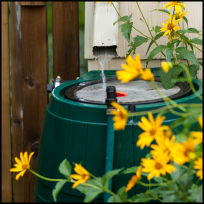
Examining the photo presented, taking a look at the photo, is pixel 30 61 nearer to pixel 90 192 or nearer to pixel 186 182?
pixel 90 192

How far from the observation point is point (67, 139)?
939 millimetres

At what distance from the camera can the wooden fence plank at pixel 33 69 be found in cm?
176

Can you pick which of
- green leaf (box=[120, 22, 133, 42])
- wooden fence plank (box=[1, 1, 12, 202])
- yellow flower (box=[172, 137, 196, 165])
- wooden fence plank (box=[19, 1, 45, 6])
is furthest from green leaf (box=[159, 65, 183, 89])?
wooden fence plank (box=[1, 1, 12, 202])

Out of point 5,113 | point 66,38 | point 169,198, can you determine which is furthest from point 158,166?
point 5,113

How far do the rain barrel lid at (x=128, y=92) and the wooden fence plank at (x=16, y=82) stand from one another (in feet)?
2.35

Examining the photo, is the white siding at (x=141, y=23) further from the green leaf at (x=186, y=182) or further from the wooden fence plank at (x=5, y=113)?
the green leaf at (x=186, y=182)

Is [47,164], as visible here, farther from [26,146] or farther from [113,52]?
[26,146]

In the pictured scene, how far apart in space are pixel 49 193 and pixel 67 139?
0.72ft

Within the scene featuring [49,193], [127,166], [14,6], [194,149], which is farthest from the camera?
[14,6]

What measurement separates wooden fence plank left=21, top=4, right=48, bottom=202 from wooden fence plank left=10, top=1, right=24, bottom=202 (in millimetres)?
31

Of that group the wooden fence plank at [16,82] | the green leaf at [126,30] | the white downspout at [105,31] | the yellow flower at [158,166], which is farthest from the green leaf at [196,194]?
the wooden fence plank at [16,82]

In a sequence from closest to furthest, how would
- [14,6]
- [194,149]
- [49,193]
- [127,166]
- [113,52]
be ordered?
[194,149] → [127,166] → [49,193] → [113,52] → [14,6]

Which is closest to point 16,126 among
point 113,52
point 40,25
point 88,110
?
point 40,25

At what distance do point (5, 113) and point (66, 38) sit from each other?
2.07 feet
